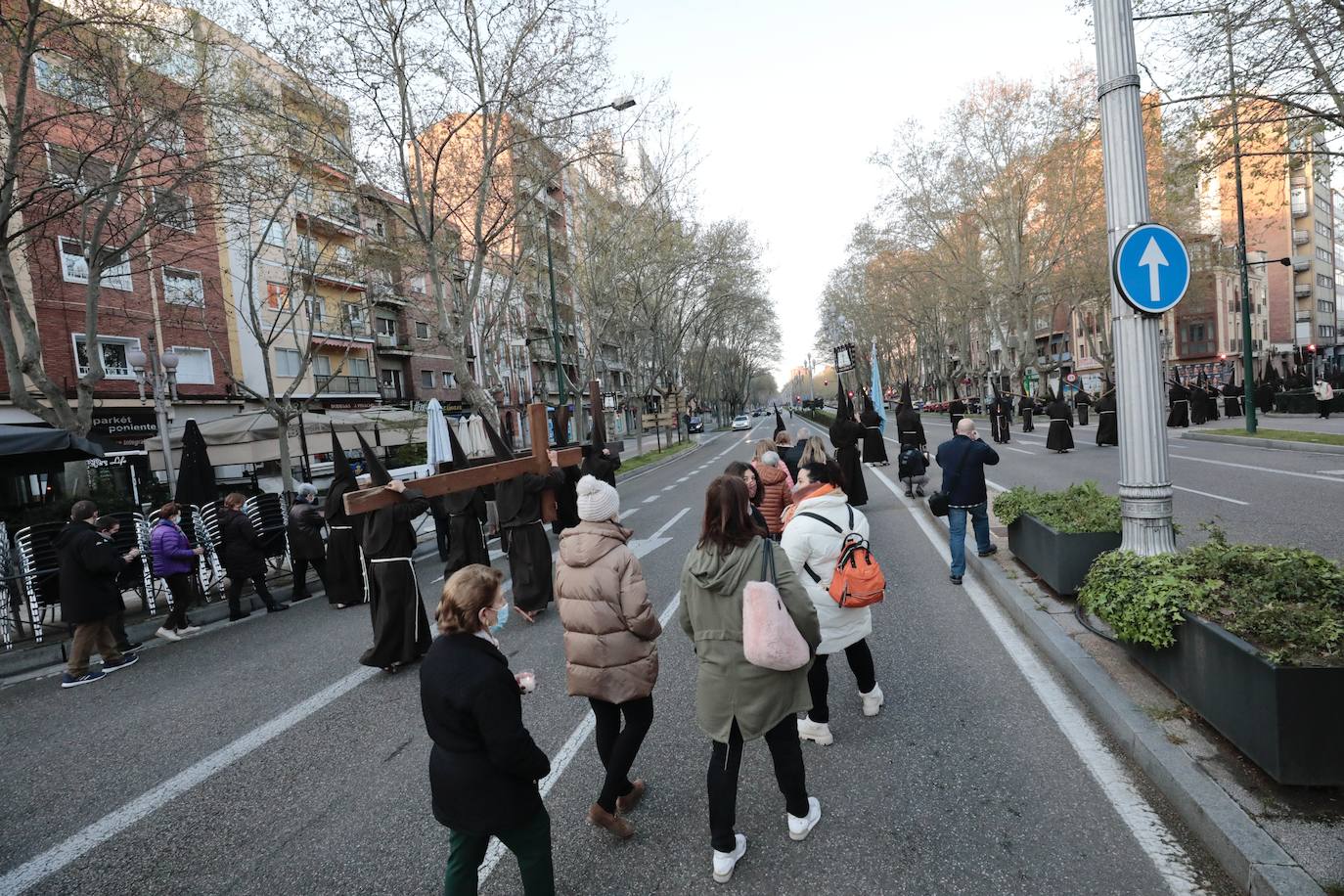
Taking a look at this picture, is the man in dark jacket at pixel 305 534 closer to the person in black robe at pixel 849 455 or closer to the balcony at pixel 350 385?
the person in black robe at pixel 849 455

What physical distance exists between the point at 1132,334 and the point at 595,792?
4.29m

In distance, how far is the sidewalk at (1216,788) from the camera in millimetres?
2428

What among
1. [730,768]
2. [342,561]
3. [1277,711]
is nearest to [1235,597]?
[1277,711]

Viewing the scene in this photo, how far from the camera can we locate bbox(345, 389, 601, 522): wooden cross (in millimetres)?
4652

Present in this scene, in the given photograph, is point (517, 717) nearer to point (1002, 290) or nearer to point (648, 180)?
point (648, 180)

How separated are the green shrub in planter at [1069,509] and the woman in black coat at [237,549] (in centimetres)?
864

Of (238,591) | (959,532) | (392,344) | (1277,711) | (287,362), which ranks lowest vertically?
(238,591)

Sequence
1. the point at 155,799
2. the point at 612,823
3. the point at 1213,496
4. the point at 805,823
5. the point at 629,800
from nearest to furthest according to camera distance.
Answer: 1. the point at 805,823
2. the point at 612,823
3. the point at 629,800
4. the point at 155,799
5. the point at 1213,496

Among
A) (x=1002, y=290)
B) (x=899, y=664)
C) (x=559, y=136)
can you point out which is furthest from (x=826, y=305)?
(x=899, y=664)

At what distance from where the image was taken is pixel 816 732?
396 cm

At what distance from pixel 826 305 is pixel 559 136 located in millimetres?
62349

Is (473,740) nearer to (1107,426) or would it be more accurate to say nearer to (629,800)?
(629,800)

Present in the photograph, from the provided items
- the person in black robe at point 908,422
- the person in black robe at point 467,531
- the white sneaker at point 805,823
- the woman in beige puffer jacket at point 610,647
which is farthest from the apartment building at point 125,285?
the person in black robe at point 908,422

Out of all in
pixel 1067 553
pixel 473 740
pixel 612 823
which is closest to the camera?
pixel 473 740
